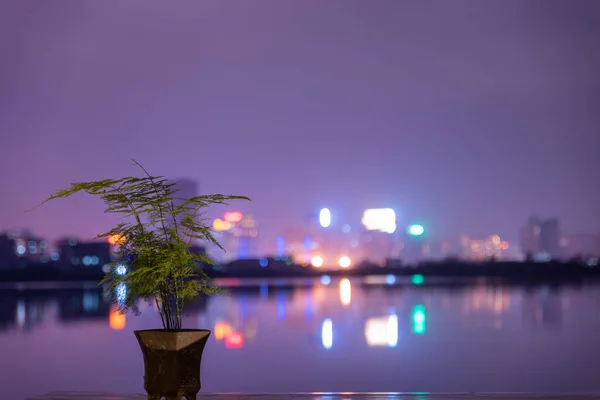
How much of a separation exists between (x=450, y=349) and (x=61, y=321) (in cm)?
1806

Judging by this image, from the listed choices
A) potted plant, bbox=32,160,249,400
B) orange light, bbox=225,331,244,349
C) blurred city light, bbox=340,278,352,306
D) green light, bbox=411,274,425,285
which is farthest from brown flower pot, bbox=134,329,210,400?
green light, bbox=411,274,425,285

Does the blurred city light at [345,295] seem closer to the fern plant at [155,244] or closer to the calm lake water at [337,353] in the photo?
the calm lake water at [337,353]

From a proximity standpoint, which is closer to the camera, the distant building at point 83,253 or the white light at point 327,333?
the white light at point 327,333

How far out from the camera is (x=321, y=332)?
26.9m

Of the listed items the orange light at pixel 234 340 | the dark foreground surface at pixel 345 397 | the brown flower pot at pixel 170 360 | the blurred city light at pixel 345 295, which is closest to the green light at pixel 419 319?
the orange light at pixel 234 340

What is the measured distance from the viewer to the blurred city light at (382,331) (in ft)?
76.3

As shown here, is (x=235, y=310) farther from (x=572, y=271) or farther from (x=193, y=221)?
(x=572, y=271)

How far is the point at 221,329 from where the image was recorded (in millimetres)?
28562

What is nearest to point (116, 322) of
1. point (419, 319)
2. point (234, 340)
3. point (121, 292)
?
point (234, 340)

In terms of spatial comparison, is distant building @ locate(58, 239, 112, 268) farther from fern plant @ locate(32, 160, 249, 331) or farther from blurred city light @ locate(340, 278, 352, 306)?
fern plant @ locate(32, 160, 249, 331)

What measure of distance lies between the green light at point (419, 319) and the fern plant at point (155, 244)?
18.3 meters

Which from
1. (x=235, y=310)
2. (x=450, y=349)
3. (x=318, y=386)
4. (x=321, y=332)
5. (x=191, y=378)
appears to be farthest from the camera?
(x=235, y=310)

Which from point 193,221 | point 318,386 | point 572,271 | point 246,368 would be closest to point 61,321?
point 246,368

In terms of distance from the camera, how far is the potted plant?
775 cm
